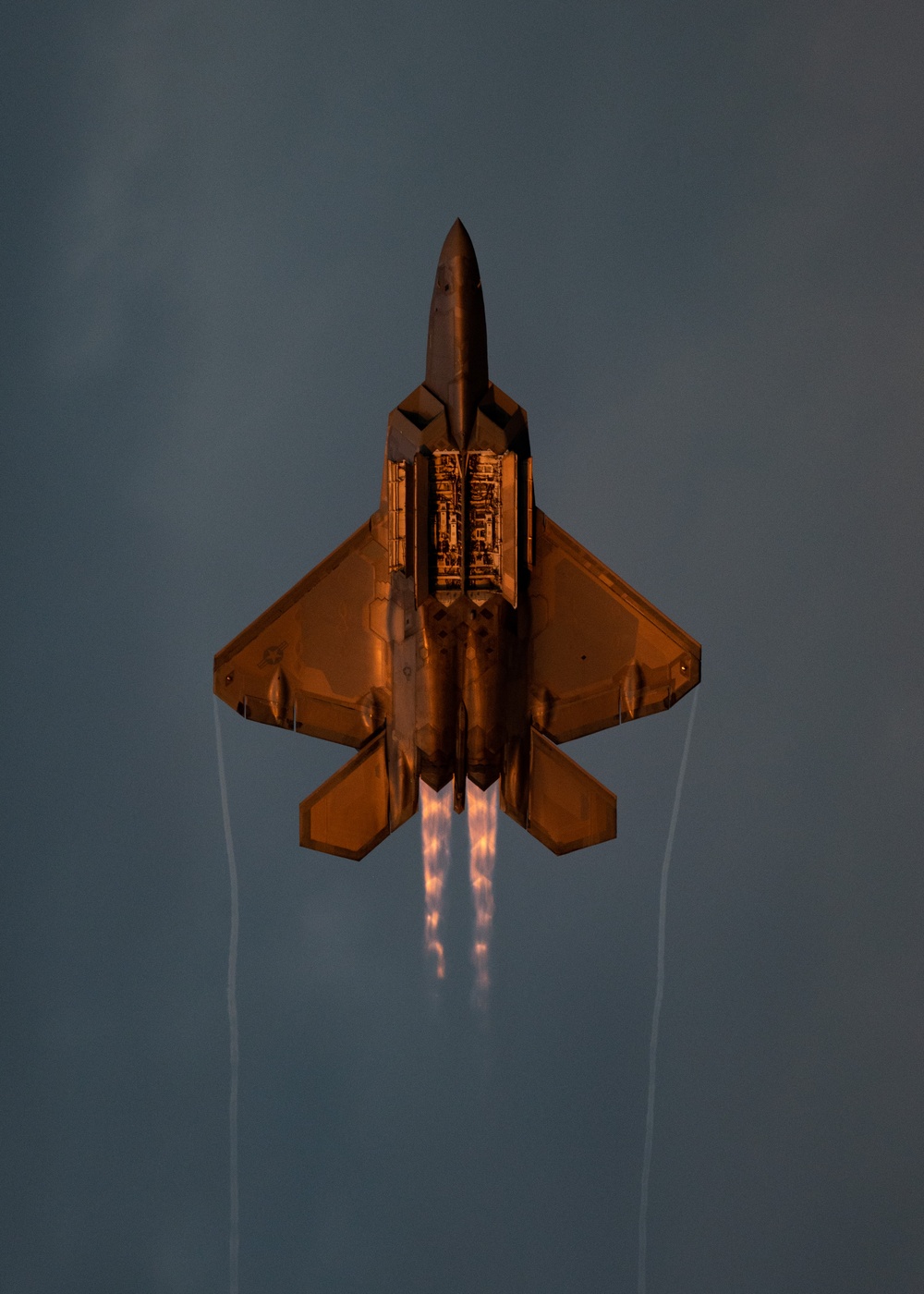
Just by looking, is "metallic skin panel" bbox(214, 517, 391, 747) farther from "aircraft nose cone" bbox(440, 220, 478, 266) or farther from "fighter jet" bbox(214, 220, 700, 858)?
"aircraft nose cone" bbox(440, 220, 478, 266)

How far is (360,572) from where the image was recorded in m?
71.6

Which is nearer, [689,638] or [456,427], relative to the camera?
[456,427]

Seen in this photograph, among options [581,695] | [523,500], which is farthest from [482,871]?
[523,500]

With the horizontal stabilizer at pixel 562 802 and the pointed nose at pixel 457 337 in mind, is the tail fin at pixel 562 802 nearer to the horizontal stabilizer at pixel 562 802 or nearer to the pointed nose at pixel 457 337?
the horizontal stabilizer at pixel 562 802

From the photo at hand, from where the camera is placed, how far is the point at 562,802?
70.9 meters

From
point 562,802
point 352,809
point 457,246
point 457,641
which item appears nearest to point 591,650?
point 562,802

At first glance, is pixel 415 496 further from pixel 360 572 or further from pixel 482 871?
pixel 482 871

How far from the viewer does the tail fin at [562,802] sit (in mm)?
70875

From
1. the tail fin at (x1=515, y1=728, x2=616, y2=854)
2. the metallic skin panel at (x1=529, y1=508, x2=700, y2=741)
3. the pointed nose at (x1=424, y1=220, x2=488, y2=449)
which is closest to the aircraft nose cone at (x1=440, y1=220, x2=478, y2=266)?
the pointed nose at (x1=424, y1=220, x2=488, y2=449)

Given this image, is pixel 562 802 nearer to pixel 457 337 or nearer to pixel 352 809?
pixel 352 809

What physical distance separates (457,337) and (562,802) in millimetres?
10836

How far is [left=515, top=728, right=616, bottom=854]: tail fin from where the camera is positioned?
7088 centimetres

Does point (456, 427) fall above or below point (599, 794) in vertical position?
above

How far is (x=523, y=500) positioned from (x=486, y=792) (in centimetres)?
1103
